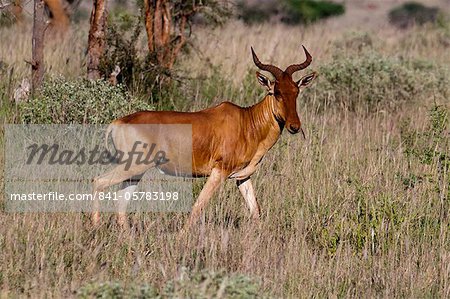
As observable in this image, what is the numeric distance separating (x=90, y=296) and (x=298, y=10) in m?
33.8

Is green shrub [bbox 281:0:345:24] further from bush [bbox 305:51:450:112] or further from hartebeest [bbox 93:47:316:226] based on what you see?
hartebeest [bbox 93:47:316:226]

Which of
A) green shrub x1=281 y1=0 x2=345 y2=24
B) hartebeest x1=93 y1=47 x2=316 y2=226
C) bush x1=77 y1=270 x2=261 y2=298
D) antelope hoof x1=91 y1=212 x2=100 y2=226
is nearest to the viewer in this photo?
bush x1=77 y1=270 x2=261 y2=298

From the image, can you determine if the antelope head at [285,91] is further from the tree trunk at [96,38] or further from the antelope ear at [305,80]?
the tree trunk at [96,38]

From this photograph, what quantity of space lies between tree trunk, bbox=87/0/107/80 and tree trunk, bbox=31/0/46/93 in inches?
22.2

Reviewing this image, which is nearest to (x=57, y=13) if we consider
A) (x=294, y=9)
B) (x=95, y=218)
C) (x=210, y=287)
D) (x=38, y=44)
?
(x=38, y=44)

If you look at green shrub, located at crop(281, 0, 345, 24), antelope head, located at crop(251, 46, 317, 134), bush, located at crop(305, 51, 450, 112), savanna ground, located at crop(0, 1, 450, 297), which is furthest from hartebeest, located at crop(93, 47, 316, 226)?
green shrub, located at crop(281, 0, 345, 24)

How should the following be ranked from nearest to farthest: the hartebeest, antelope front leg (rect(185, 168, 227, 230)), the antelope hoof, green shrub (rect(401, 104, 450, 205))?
the antelope hoof < antelope front leg (rect(185, 168, 227, 230)) < the hartebeest < green shrub (rect(401, 104, 450, 205))

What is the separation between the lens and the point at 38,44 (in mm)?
11344

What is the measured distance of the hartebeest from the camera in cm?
837

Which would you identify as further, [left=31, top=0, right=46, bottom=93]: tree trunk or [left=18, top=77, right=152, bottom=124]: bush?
[left=31, top=0, right=46, bottom=93]: tree trunk

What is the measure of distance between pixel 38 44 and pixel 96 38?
687 millimetres

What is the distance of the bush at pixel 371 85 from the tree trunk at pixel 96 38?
3247 mm

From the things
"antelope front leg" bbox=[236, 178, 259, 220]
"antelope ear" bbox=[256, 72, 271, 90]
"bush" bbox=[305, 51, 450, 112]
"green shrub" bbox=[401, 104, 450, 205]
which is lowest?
"antelope front leg" bbox=[236, 178, 259, 220]

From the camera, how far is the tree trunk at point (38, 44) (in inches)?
439
